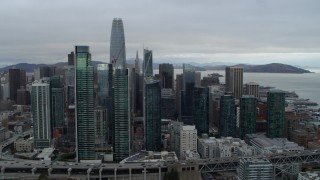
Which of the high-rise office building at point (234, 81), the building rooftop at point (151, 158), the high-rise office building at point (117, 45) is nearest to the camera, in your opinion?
the building rooftop at point (151, 158)

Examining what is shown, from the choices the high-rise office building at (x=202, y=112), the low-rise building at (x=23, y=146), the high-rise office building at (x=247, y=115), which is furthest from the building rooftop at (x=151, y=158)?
the high-rise office building at (x=247, y=115)

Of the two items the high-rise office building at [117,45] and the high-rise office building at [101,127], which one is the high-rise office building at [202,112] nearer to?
the high-rise office building at [101,127]

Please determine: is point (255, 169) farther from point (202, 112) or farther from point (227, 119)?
point (202, 112)

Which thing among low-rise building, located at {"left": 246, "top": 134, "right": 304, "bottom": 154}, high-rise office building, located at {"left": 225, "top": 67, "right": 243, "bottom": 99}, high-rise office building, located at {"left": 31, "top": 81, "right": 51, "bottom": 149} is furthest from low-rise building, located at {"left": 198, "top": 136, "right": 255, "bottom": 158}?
high-rise office building, located at {"left": 225, "top": 67, "right": 243, "bottom": 99}

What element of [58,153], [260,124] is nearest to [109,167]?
[58,153]

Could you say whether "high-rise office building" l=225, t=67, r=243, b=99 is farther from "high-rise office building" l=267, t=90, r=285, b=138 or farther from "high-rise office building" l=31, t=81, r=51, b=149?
"high-rise office building" l=31, t=81, r=51, b=149

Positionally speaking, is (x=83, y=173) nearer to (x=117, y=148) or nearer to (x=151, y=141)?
(x=117, y=148)

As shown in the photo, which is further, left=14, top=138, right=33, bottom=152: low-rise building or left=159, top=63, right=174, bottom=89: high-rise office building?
left=159, top=63, right=174, bottom=89: high-rise office building

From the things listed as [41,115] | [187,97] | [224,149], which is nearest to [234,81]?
[187,97]
